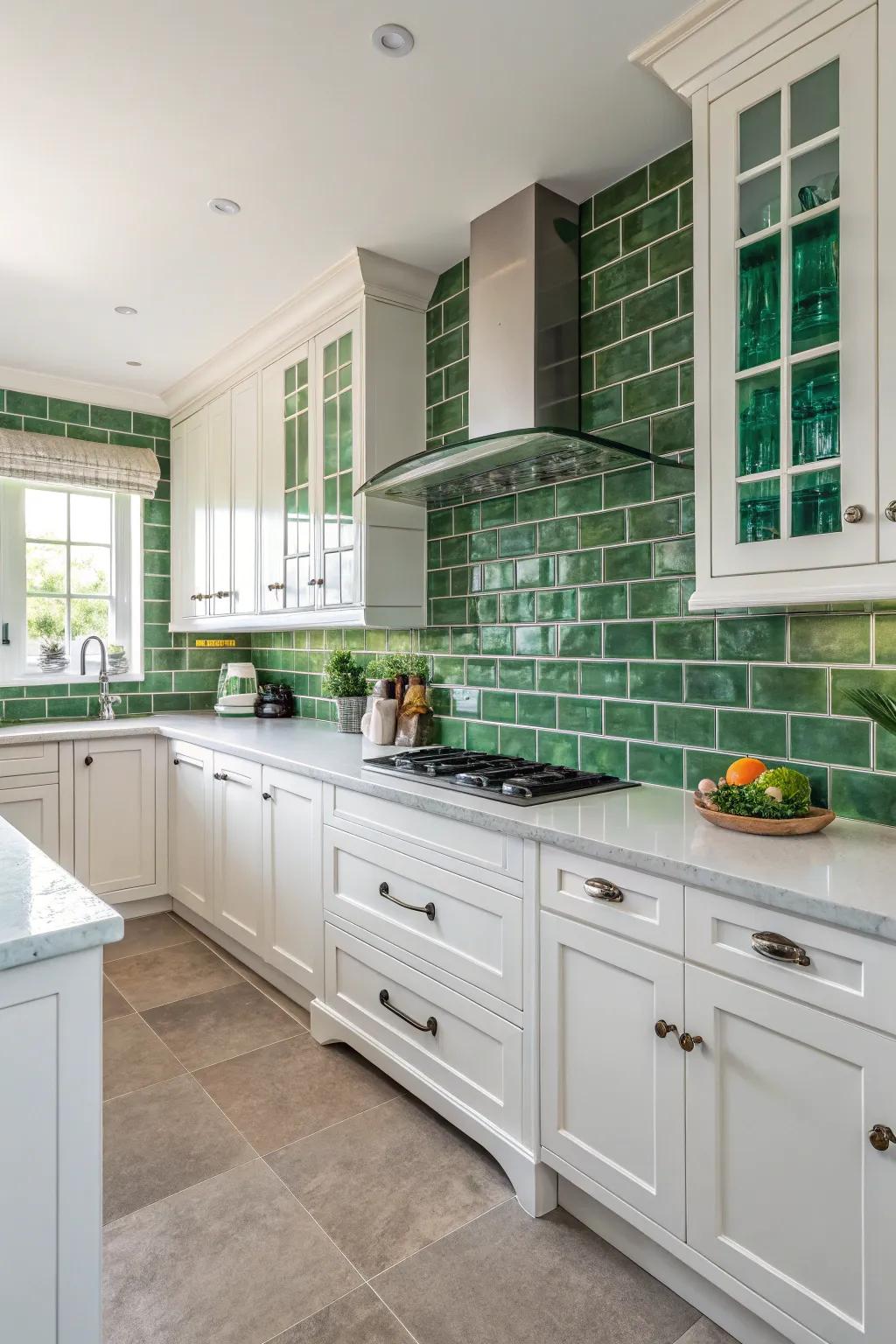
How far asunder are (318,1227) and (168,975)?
159 centimetres

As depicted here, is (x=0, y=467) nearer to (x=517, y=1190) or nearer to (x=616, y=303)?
(x=616, y=303)

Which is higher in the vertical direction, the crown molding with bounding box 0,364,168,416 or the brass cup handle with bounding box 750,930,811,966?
the crown molding with bounding box 0,364,168,416

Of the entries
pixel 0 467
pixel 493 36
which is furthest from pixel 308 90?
pixel 0 467

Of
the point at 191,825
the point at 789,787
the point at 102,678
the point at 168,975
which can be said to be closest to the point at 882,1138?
the point at 789,787

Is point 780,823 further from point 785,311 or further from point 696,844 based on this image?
point 785,311

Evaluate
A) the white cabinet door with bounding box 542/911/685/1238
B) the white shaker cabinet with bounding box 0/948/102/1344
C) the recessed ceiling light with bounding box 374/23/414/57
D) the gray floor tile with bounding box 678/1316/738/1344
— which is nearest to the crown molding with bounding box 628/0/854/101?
the recessed ceiling light with bounding box 374/23/414/57

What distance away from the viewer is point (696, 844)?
151 cm

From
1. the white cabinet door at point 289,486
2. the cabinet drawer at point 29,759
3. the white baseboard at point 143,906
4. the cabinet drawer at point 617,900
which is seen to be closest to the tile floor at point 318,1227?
the cabinet drawer at point 617,900

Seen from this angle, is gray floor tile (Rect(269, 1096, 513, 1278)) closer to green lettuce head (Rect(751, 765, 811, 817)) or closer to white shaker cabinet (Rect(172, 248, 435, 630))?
green lettuce head (Rect(751, 765, 811, 817))

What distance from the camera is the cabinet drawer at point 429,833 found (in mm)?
1802

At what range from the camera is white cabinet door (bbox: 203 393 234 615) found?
12.2 feet

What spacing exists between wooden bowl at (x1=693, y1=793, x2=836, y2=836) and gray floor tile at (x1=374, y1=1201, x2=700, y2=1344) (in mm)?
924

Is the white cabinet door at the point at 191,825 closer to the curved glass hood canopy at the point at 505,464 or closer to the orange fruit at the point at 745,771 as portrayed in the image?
the curved glass hood canopy at the point at 505,464

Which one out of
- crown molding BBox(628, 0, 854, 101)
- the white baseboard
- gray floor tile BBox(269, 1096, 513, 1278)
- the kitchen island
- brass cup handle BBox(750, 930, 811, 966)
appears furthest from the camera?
the white baseboard
